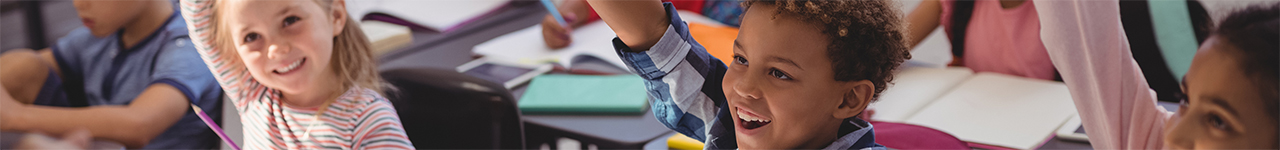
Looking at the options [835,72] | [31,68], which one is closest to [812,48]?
[835,72]

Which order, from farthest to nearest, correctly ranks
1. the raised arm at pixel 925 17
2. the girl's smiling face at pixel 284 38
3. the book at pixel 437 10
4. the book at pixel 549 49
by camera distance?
the book at pixel 437 10 → the book at pixel 549 49 → the raised arm at pixel 925 17 → the girl's smiling face at pixel 284 38

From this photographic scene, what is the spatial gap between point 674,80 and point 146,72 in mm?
567

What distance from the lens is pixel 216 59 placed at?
69 cm

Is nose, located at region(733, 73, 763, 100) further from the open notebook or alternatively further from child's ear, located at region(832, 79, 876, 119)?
the open notebook

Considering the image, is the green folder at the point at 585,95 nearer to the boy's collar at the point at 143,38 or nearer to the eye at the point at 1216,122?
the boy's collar at the point at 143,38

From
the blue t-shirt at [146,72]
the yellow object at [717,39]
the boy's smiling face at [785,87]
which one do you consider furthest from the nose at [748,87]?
the blue t-shirt at [146,72]

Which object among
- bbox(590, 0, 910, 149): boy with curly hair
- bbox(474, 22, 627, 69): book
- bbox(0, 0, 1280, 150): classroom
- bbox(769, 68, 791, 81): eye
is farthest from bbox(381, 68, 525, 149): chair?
bbox(769, 68, 791, 81): eye

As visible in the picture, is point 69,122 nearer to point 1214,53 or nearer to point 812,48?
point 812,48

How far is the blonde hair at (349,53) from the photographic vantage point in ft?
2.19

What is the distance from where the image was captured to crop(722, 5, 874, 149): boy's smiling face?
45 cm

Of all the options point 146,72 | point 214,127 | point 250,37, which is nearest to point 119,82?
point 146,72

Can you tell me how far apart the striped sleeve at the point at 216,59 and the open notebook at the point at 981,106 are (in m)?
0.54

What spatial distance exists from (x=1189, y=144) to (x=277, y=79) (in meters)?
0.62

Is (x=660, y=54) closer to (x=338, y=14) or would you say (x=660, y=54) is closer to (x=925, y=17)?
(x=338, y=14)
